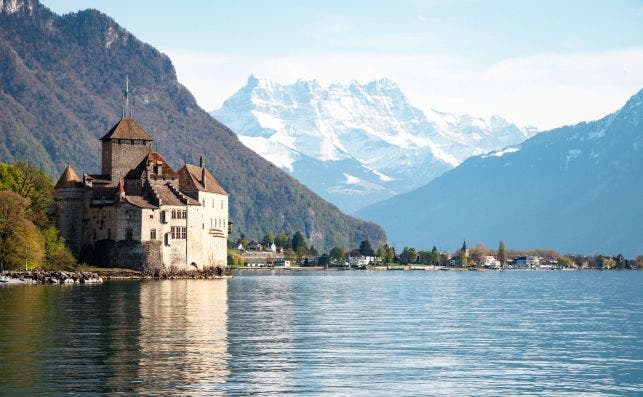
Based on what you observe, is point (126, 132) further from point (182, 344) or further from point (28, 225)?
point (182, 344)

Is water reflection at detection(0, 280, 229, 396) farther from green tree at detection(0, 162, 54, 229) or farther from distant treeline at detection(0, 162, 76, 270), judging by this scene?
green tree at detection(0, 162, 54, 229)

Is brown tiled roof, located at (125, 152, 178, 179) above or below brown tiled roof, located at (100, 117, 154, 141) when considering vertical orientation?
below

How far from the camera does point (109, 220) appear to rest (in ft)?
513

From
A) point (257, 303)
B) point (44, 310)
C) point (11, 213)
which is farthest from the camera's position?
point (11, 213)

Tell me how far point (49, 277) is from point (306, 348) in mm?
79575

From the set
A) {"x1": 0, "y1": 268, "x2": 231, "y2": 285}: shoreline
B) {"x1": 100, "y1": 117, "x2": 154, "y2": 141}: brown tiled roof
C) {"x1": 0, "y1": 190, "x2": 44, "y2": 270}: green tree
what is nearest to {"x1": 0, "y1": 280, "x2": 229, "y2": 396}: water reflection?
{"x1": 0, "y1": 268, "x2": 231, "y2": 285}: shoreline

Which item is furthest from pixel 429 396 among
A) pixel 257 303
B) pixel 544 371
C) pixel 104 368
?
pixel 257 303

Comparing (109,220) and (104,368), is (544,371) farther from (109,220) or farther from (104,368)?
(109,220)

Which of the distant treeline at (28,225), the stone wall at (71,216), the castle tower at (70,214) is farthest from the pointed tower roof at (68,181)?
the distant treeline at (28,225)

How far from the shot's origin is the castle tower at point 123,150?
541 ft

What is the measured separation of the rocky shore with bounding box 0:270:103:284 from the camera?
5103 inches

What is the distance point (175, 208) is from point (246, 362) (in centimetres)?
10320

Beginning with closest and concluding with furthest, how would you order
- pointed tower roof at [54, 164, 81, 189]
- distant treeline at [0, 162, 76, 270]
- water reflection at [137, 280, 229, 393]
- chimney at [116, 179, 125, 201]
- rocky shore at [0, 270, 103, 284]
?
water reflection at [137, 280, 229, 393]
rocky shore at [0, 270, 103, 284]
distant treeline at [0, 162, 76, 270]
chimney at [116, 179, 125, 201]
pointed tower roof at [54, 164, 81, 189]

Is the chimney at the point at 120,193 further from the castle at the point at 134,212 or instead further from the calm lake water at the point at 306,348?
the calm lake water at the point at 306,348
